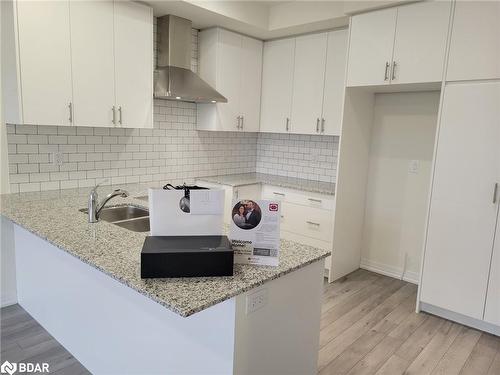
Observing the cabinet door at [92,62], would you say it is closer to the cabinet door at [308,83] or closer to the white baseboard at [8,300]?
the white baseboard at [8,300]

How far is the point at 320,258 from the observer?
1.81 metres

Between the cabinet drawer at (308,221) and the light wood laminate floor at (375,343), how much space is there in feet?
2.21

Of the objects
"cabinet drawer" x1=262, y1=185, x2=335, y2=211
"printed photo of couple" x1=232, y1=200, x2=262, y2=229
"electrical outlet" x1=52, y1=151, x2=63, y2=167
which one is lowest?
"cabinet drawer" x1=262, y1=185, x2=335, y2=211

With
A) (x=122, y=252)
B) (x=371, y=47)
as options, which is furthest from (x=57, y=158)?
(x=371, y=47)

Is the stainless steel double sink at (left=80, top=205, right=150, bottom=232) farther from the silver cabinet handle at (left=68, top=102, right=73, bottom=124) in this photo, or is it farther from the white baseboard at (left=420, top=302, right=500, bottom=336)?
the white baseboard at (left=420, top=302, right=500, bottom=336)

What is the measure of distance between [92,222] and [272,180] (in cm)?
234

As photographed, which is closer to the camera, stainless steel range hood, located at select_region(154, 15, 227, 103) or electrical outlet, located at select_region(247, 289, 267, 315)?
electrical outlet, located at select_region(247, 289, 267, 315)

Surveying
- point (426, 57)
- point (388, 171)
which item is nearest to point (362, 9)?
point (426, 57)

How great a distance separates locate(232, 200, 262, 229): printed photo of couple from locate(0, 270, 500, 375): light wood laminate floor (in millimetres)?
1346

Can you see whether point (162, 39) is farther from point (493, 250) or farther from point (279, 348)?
point (493, 250)

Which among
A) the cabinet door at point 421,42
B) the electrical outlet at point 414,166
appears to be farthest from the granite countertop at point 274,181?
the cabinet door at point 421,42

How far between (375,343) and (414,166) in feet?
6.06

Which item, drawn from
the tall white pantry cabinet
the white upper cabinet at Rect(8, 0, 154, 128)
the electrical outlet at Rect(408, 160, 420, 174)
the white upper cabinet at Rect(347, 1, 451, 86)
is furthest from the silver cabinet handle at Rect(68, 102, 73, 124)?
the electrical outlet at Rect(408, 160, 420, 174)

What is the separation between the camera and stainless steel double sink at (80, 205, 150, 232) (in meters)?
2.59
